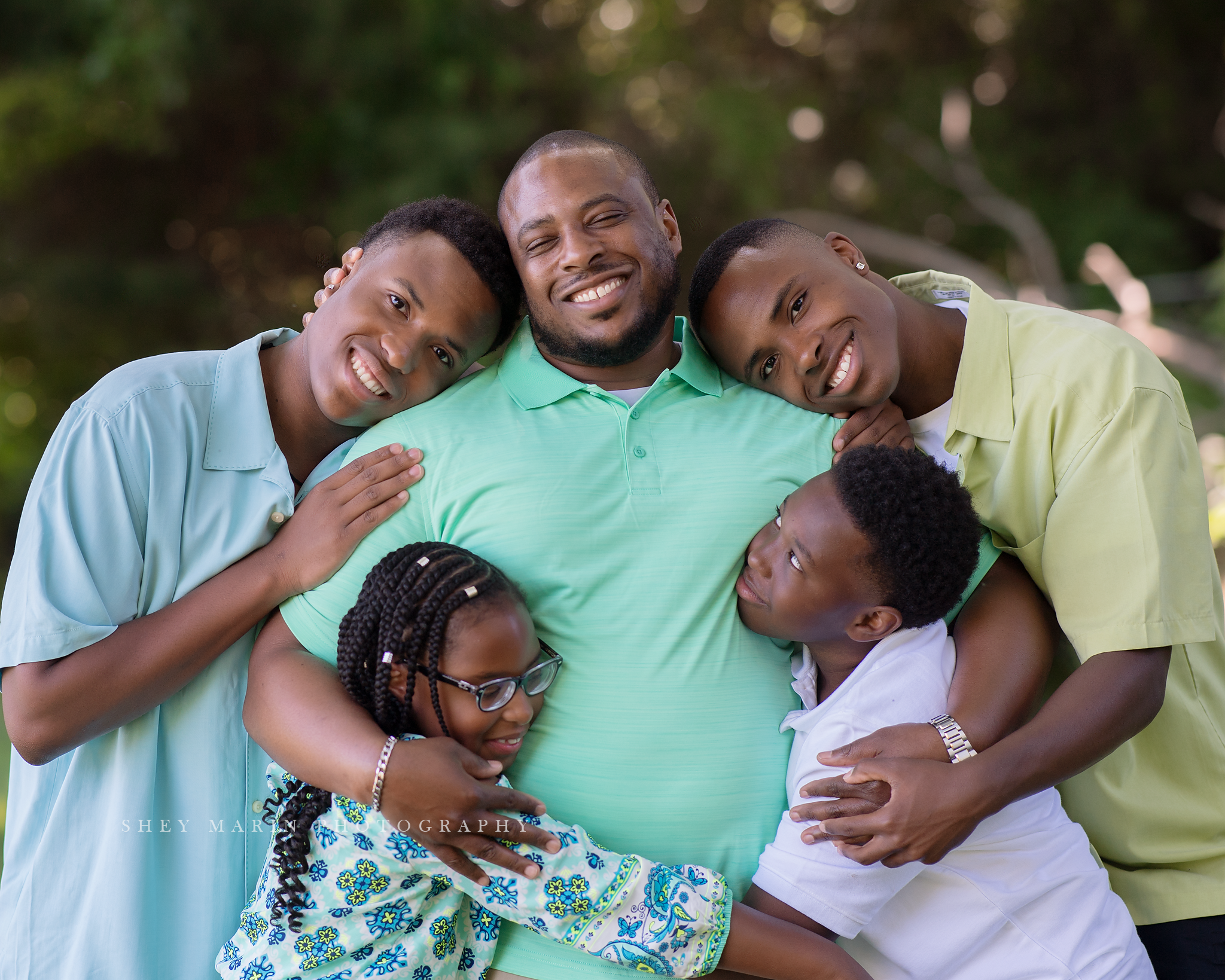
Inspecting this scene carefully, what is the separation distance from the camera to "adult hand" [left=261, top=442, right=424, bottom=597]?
A: 6.48 feet

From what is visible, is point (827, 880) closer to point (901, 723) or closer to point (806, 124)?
point (901, 723)

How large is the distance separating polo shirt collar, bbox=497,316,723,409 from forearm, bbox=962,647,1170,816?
34.1 inches

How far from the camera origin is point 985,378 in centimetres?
211

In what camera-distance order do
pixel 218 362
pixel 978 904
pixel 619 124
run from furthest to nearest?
1. pixel 619 124
2. pixel 218 362
3. pixel 978 904

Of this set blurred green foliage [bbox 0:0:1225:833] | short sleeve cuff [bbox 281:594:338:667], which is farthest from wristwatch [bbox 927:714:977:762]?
blurred green foliage [bbox 0:0:1225:833]

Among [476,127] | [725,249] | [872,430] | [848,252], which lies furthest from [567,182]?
[476,127]

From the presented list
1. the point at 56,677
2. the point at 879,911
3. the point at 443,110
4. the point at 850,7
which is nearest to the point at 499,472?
the point at 56,677

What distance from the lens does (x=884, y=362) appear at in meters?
2.10

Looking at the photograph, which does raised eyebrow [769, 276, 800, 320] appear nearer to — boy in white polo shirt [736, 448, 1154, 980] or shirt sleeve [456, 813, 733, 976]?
boy in white polo shirt [736, 448, 1154, 980]

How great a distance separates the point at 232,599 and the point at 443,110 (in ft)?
21.2

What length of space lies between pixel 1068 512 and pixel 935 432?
32 centimetres

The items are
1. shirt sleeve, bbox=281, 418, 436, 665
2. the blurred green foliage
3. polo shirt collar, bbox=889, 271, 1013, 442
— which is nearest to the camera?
shirt sleeve, bbox=281, 418, 436, 665

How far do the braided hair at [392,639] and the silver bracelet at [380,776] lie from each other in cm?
11

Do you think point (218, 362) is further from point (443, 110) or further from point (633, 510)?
point (443, 110)
